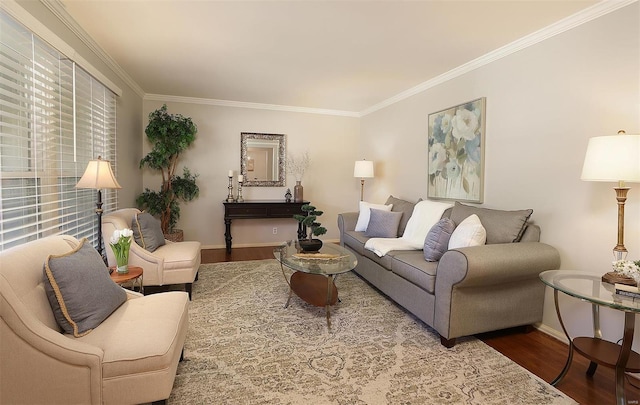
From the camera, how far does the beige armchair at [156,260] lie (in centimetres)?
271

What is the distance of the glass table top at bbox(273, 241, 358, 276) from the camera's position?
2.53 m

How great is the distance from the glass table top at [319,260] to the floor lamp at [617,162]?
1716 mm

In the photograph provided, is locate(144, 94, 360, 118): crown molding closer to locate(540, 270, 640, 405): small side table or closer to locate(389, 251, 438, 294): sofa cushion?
locate(389, 251, 438, 294): sofa cushion

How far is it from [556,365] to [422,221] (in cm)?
161

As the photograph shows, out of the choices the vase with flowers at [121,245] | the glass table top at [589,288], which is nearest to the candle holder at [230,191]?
the vase with flowers at [121,245]

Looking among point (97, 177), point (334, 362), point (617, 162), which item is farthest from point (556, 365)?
point (97, 177)

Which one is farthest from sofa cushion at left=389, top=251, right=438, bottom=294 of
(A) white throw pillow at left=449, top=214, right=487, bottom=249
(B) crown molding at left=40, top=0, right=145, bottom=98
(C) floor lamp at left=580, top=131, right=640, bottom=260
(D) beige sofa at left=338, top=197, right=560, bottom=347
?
(B) crown molding at left=40, top=0, right=145, bottom=98

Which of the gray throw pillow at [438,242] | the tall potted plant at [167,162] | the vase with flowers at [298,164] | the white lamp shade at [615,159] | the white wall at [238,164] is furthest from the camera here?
the vase with flowers at [298,164]

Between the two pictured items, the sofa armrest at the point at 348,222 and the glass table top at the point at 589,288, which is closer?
the glass table top at the point at 589,288

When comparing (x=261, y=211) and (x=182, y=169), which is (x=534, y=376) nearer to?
(x=261, y=211)

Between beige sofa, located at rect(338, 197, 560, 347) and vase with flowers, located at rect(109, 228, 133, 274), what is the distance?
2204 millimetres

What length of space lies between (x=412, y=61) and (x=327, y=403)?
3.11 m

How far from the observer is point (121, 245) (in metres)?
2.29

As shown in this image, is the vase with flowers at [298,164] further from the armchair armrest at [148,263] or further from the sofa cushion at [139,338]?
the sofa cushion at [139,338]
